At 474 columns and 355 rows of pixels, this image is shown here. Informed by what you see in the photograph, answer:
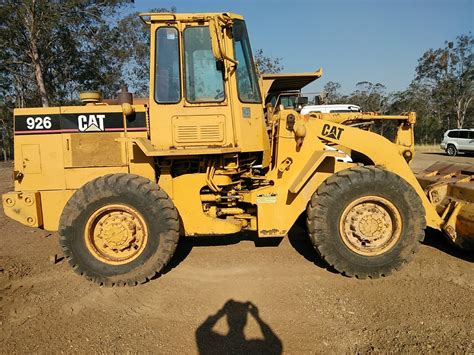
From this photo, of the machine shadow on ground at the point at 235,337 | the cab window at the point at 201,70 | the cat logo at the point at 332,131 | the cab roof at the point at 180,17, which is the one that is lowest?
the machine shadow on ground at the point at 235,337

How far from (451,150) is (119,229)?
27.3 metres

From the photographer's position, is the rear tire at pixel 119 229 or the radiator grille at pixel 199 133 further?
the radiator grille at pixel 199 133

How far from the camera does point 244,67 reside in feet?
16.9

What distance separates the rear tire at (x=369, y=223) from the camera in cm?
477

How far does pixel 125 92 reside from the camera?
5.51m

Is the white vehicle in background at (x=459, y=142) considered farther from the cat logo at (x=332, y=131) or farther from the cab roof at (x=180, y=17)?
the cab roof at (x=180, y=17)

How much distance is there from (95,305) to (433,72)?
49043mm

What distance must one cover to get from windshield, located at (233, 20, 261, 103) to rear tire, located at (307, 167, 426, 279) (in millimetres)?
1530

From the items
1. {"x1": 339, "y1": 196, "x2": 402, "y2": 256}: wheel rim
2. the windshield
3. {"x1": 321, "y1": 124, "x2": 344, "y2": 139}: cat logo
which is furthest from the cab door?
{"x1": 339, "y1": 196, "x2": 402, "y2": 256}: wheel rim

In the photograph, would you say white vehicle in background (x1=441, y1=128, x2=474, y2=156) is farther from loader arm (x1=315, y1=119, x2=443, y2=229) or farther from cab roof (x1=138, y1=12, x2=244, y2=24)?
cab roof (x1=138, y1=12, x2=244, y2=24)

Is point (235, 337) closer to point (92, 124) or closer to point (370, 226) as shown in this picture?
point (370, 226)

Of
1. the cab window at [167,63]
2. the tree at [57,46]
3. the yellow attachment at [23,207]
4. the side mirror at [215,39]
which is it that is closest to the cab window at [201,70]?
the cab window at [167,63]

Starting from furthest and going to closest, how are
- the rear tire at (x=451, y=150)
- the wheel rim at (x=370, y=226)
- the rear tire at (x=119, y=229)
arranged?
the rear tire at (x=451, y=150) < the wheel rim at (x=370, y=226) < the rear tire at (x=119, y=229)

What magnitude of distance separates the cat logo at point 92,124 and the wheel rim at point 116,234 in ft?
3.84
